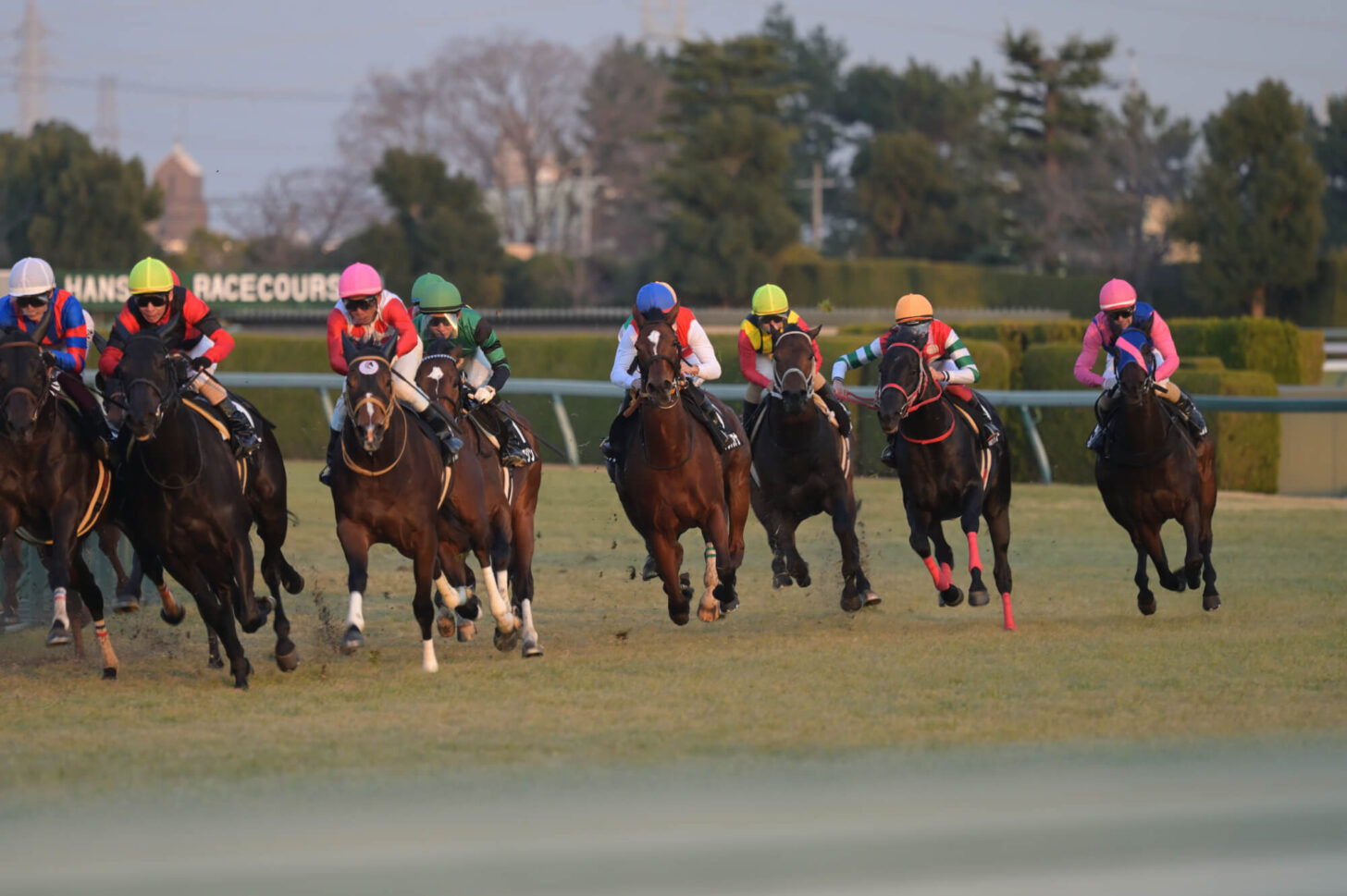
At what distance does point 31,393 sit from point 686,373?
3430 mm

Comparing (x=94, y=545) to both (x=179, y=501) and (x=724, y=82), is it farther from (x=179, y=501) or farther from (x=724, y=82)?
(x=724, y=82)

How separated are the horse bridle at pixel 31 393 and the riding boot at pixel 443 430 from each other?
1.71 meters

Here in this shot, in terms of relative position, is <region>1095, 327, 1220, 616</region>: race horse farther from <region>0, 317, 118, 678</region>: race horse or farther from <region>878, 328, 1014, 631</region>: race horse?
<region>0, 317, 118, 678</region>: race horse

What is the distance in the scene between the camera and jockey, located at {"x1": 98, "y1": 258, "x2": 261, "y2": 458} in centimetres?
851

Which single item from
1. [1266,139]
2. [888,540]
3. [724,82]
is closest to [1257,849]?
[888,540]

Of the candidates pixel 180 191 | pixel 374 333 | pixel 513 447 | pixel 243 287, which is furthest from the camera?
pixel 180 191

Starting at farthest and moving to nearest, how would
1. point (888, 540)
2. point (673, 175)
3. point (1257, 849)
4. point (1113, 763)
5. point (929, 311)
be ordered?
point (673, 175), point (888, 540), point (929, 311), point (1113, 763), point (1257, 849)

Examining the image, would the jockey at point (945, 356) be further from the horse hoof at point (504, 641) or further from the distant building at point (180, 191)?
the distant building at point (180, 191)

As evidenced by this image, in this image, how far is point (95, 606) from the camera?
8.78 metres

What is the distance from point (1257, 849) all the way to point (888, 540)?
35.5 ft

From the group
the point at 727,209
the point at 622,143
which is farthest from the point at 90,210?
the point at 622,143

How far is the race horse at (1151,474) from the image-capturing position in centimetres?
1019

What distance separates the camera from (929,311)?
10.6m

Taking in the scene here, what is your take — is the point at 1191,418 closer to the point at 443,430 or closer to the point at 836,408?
the point at 836,408
